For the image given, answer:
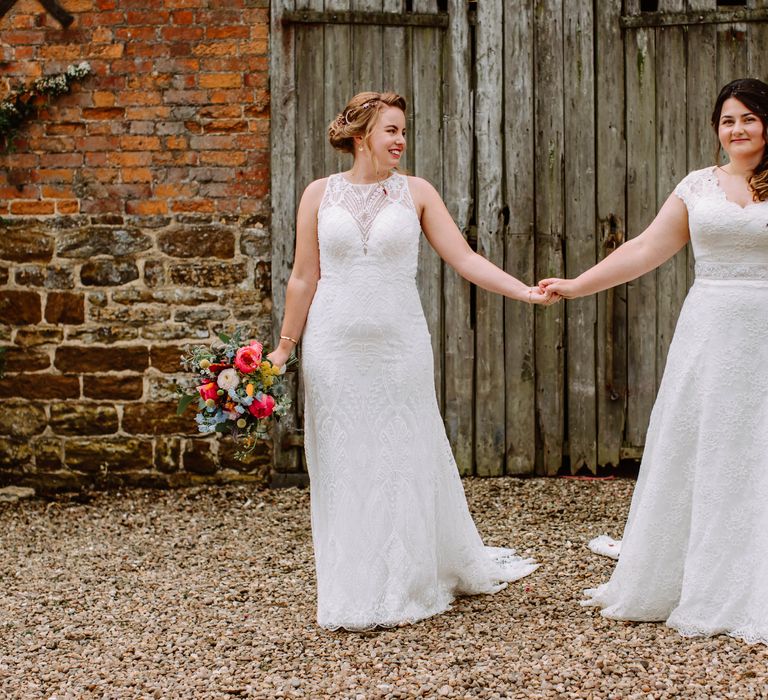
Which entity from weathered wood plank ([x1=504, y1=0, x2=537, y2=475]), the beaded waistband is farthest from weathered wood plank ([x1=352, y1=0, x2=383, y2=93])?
the beaded waistband

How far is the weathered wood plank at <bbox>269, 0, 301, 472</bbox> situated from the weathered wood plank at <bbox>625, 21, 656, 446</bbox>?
2057 mm

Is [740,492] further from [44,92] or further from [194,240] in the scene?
[44,92]

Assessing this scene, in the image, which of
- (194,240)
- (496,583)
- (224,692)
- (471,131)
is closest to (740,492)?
(496,583)

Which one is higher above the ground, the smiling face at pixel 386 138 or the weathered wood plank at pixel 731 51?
the weathered wood plank at pixel 731 51

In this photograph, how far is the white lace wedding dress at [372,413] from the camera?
378 cm

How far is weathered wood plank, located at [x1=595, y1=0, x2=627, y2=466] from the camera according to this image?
601cm

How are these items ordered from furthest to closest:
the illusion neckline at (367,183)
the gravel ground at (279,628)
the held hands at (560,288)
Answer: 1. the held hands at (560,288)
2. the illusion neckline at (367,183)
3. the gravel ground at (279,628)

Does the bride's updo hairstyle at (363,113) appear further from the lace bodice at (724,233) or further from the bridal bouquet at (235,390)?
the lace bodice at (724,233)

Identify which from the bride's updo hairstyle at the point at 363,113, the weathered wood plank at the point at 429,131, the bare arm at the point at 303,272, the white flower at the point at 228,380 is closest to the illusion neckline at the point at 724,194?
the bride's updo hairstyle at the point at 363,113

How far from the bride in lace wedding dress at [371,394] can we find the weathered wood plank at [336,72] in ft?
7.09

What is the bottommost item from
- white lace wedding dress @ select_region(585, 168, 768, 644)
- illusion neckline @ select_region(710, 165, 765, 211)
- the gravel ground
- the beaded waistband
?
the gravel ground

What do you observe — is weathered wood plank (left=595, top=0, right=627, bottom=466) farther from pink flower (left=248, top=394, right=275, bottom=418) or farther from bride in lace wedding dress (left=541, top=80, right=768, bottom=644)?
pink flower (left=248, top=394, right=275, bottom=418)

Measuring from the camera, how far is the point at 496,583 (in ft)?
13.9

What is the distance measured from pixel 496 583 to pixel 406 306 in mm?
1290
